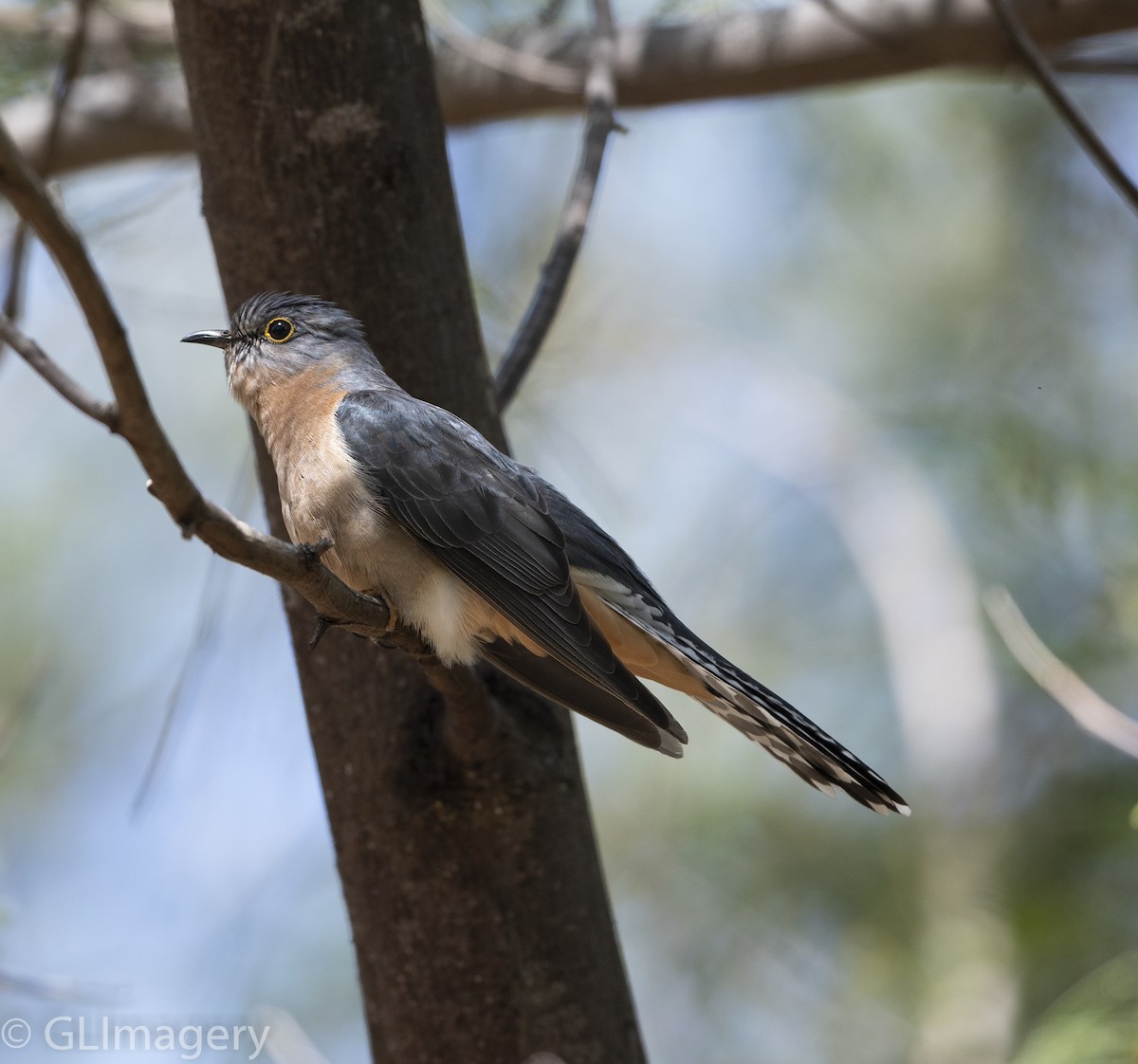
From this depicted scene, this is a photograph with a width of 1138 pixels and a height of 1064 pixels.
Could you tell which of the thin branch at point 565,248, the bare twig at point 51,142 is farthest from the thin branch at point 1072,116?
the bare twig at point 51,142

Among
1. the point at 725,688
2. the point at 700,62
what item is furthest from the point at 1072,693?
the point at 700,62

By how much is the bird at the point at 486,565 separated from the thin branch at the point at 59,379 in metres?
1.38

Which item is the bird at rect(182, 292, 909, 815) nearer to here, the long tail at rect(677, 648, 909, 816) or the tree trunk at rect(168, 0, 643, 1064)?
the long tail at rect(677, 648, 909, 816)

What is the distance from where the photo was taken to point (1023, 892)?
6.88m

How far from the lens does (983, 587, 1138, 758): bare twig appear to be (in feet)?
11.5

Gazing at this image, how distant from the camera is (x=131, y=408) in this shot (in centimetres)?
196

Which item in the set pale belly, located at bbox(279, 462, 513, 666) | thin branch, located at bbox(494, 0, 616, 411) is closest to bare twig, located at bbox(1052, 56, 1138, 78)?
thin branch, located at bbox(494, 0, 616, 411)

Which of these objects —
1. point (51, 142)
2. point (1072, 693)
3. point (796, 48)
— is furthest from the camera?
point (796, 48)

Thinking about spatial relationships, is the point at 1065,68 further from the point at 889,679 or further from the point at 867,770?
the point at 889,679

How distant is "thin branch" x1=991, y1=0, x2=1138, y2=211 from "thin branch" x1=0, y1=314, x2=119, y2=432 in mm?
2890

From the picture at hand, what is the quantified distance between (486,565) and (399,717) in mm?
492

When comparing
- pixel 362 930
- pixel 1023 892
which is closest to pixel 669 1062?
pixel 1023 892

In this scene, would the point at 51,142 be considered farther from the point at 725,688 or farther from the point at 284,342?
the point at 725,688

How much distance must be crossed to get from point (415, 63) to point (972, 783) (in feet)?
17.2
